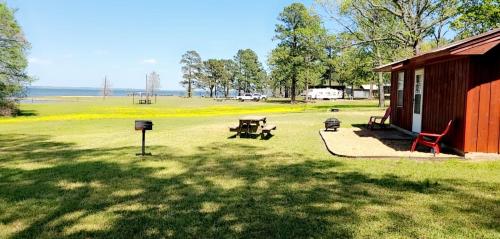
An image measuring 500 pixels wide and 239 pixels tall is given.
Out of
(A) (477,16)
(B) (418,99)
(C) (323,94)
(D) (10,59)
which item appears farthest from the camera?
(C) (323,94)

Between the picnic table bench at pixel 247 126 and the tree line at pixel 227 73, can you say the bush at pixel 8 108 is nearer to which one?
the picnic table bench at pixel 247 126

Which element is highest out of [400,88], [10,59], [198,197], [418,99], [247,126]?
[10,59]

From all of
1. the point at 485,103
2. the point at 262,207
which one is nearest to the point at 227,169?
the point at 262,207

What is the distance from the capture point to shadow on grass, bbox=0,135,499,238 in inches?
203

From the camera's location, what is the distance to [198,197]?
21.8 feet

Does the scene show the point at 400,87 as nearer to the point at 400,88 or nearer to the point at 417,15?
the point at 400,88

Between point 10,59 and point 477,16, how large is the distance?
33.3 m

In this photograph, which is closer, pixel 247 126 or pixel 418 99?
pixel 418 99

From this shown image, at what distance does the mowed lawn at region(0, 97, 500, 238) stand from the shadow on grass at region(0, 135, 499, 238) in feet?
0.06

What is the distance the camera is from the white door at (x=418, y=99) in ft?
45.1

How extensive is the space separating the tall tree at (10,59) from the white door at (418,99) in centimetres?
3050

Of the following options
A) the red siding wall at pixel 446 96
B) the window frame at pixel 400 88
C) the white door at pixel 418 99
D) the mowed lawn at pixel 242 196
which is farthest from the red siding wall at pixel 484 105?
the window frame at pixel 400 88

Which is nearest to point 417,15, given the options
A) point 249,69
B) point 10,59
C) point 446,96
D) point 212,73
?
point 446,96

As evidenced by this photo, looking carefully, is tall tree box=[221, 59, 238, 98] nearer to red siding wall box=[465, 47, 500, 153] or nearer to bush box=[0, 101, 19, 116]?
bush box=[0, 101, 19, 116]
